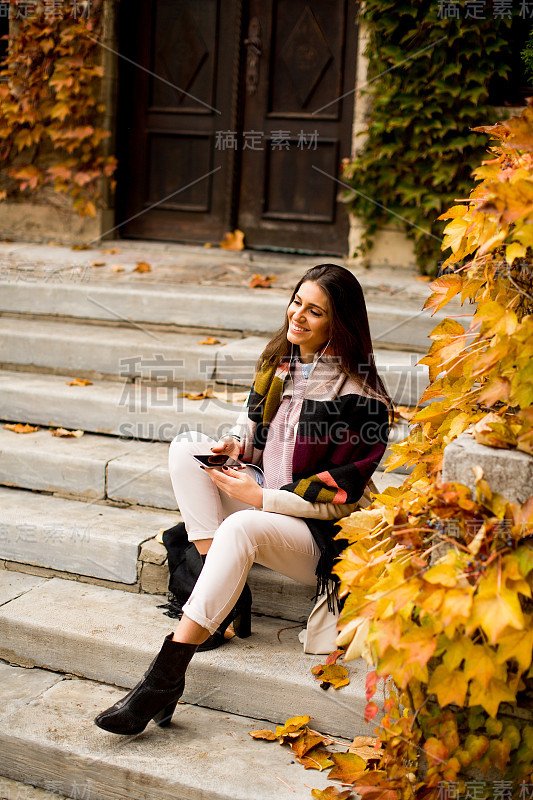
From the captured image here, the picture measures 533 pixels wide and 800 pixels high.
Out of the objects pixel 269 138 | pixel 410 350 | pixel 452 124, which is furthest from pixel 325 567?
pixel 269 138

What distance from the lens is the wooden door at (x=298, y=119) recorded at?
5.32 m

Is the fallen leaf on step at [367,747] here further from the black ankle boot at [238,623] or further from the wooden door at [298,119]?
the wooden door at [298,119]

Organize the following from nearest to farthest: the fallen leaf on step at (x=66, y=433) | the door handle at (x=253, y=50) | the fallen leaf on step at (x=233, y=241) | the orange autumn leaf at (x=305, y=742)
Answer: the orange autumn leaf at (x=305, y=742), the fallen leaf on step at (x=66, y=433), the door handle at (x=253, y=50), the fallen leaf on step at (x=233, y=241)

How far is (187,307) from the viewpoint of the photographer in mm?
4320

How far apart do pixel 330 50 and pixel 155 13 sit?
1.38 metres

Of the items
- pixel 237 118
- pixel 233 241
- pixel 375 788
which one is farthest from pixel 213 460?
pixel 237 118

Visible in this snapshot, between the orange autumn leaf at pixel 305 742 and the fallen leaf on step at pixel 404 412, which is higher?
the fallen leaf on step at pixel 404 412

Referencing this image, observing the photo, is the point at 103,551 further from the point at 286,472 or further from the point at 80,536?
the point at 286,472

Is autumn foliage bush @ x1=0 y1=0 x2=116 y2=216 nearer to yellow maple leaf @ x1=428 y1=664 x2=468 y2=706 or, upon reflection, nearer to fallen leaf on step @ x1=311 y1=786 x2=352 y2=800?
fallen leaf on step @ x1=311 y1=786 x2=352 y2=800

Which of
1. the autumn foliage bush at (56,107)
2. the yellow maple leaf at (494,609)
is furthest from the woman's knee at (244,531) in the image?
the autumn foliage bush at (56,107)

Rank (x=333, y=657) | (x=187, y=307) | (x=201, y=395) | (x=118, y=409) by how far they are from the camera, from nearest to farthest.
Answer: (x=333, y=657), (x=118, y=409), (x=201, y=395), (x=187, y=307)

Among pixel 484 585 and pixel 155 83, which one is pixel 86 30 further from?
pixel 484 585

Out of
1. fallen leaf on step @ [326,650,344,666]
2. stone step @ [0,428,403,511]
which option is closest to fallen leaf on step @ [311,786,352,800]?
fallen leaf on step @ [326,650,344,666]

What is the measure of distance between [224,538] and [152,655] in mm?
486
